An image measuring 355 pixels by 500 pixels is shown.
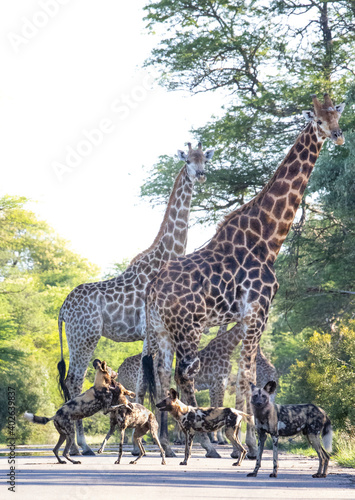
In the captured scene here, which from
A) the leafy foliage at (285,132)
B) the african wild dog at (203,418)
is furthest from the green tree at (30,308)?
the african wild dog at (203,418)

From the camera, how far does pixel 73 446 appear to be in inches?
409

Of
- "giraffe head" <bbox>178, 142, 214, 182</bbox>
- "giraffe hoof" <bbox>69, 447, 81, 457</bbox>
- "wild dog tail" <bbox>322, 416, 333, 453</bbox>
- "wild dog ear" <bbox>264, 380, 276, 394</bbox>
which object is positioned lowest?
"giraffe hoof" <bbox>69, 447, 81, 457</bbox>

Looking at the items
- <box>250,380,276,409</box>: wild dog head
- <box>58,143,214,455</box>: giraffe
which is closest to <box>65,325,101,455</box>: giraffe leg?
<box>58,143,214,455</box>: giraffe

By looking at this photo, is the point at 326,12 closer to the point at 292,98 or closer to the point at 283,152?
the point at 292,98

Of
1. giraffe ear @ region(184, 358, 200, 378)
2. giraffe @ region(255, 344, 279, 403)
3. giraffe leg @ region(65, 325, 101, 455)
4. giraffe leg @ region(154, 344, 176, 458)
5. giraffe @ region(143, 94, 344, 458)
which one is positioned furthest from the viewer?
giraffe @ region(255, 344, 279, 403)

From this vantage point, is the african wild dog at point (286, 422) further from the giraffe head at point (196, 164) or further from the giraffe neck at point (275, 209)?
the giraffe head at point (196, 164)

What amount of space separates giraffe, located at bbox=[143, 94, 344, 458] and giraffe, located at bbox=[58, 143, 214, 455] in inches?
73.1

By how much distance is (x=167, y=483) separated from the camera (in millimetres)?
6770

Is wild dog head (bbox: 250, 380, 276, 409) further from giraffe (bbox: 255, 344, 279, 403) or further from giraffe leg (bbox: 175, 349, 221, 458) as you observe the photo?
giraffe (bbox: 255, 344, 279, 403)

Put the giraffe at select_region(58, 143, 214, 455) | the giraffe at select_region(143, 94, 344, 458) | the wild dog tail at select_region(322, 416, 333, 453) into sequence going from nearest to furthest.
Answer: the wild dog tail at select_region(322, 416, 333, 453) → the giraffe at select_region(143, 94, 344, 458) → the giraffe at select_region(58, 143, 214, 455)

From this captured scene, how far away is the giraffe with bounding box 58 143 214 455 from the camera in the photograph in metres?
12.6

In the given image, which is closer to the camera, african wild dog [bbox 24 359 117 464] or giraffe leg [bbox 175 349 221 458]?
african wild dog [bbox 24 359 117 464]

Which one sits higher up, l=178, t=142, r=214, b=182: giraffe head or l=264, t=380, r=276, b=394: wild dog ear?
l=178, t=142, r=214, b=182: giraffe head

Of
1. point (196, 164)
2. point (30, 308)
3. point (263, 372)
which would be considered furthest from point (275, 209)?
point (30, 308)
